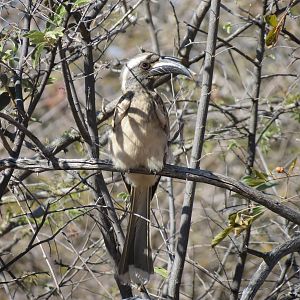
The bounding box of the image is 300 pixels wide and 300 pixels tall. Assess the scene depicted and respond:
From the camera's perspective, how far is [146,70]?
183 inches

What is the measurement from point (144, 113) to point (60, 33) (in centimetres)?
101

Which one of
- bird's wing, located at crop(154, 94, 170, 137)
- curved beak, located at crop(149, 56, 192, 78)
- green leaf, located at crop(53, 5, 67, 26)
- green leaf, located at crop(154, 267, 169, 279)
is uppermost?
curved beak, located at crop(149, 56, 192, 78)

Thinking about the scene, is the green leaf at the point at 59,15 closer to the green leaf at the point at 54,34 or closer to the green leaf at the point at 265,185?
the green leaf at the point at 54,34

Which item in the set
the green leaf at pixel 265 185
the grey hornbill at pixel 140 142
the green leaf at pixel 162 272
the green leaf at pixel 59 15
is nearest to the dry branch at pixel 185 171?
the green leaf at pixel 265 185

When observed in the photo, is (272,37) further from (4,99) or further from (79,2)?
(4,99)

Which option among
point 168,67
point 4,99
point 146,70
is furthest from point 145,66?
point 4,99

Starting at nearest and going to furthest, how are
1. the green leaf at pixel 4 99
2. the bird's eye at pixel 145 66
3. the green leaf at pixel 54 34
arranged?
1. the green leaf at pixel 54 34
2. the green leaf at pixel 4 99
3. the bird's eye at pixel 145 66

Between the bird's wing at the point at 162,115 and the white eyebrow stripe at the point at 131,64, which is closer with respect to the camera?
the bird's wing at the point at 162,115

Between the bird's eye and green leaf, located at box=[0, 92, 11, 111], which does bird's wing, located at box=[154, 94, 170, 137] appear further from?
green leaf, located at box=[0, 92, 11, 111]

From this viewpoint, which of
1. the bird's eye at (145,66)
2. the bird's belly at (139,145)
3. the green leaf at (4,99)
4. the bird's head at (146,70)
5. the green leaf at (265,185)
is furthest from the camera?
the bird's eye at (145,66)

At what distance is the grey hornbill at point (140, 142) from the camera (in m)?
4.22

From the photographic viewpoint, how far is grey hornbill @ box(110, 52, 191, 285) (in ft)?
13.8

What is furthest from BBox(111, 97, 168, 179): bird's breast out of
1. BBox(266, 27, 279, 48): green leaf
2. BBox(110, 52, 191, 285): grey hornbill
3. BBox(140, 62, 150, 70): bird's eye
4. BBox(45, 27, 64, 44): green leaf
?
BBox(45, 27, 64, 44): green leaf

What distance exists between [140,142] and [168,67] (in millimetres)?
533
